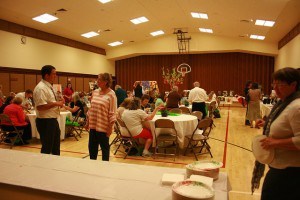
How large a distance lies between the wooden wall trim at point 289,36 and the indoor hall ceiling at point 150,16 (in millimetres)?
200

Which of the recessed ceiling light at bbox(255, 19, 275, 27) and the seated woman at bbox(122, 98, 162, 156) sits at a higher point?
the recessed ceiling light at bbox(255, 19, 275, 27)

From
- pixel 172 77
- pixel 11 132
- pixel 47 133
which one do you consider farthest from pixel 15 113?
pixel 172 77

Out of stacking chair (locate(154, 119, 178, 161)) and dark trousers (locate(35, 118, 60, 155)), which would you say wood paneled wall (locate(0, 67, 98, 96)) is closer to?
stacking chair (locate(154, 119, 178, 161))

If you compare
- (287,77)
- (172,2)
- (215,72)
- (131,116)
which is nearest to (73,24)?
(172,2)

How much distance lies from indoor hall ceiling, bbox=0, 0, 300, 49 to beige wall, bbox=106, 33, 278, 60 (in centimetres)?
60

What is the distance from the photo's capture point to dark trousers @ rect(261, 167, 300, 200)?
1.81 meters

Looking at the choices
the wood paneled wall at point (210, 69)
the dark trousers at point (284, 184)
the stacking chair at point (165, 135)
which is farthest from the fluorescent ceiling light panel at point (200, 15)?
the dark trousers at point (284, 184)

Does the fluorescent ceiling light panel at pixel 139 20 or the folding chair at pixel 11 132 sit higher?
the fluorescent ceiling light panel at pixel 139 20

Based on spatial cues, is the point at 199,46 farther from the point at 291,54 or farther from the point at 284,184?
the point at 284,184

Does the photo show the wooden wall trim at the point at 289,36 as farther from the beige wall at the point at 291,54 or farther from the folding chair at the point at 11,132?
the folding chair at the point at 11,132

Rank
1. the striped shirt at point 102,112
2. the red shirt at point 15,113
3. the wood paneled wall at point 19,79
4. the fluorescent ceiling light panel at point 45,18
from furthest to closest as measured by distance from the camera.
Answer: the wood paneled wall at point 19,79
the fluorescent ceiling light panel at point 45,18
the red shirt at point 15,113
the striped shirt at point 102,112

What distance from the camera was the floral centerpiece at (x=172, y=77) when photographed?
18328mm

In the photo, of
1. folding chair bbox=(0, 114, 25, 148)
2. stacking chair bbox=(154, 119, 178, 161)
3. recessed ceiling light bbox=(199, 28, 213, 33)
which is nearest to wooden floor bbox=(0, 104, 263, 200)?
folding chair bbox=(0, 114, 25, 148)

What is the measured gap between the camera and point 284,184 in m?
1.83
